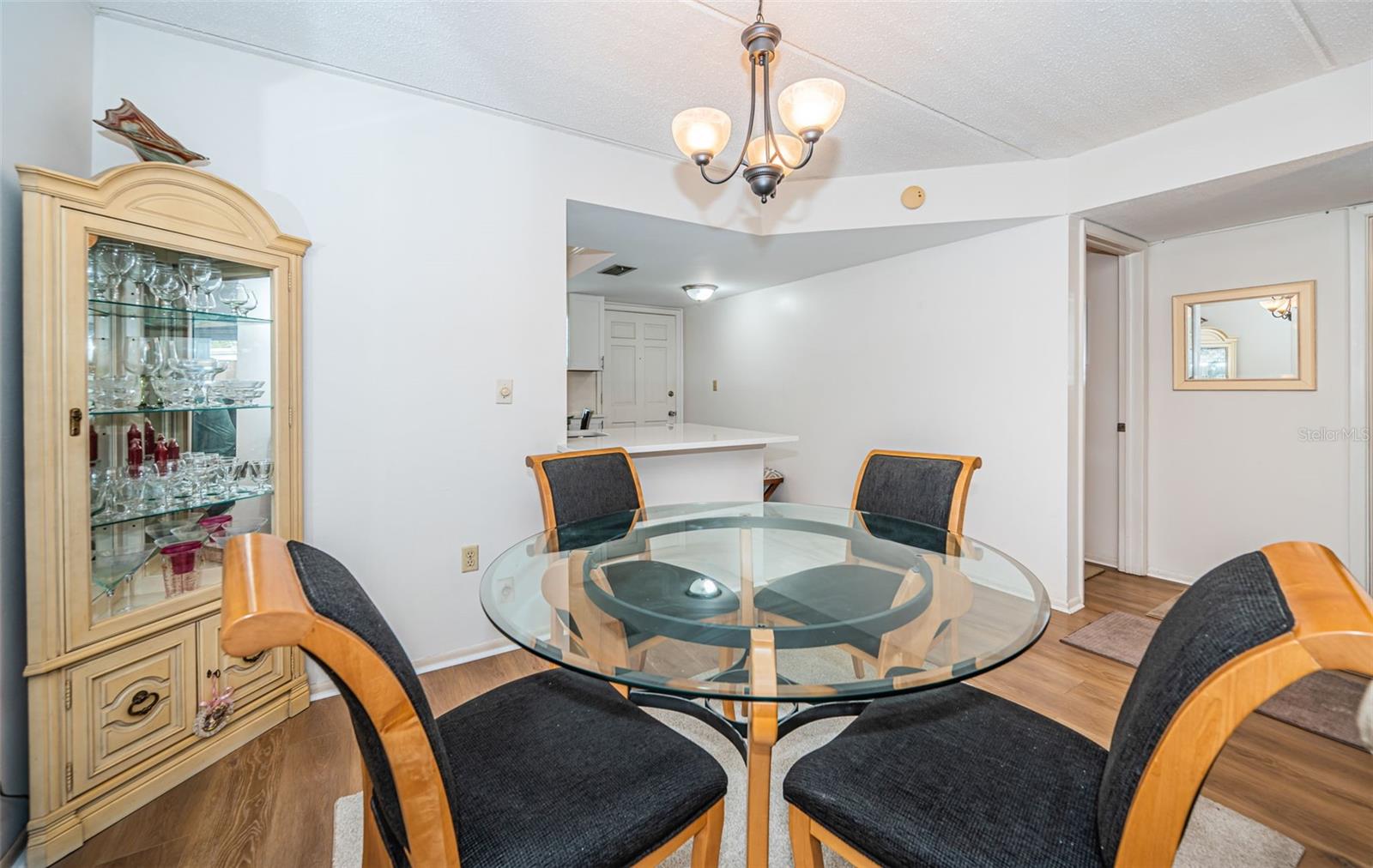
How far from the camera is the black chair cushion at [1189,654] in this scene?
2.00 ft

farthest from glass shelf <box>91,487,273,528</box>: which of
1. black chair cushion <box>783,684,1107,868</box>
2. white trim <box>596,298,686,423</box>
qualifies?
white trim <box>596,298,686,423</box>

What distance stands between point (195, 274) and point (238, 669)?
1279 mm

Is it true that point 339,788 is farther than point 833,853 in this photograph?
Yes

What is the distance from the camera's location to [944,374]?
3.48m

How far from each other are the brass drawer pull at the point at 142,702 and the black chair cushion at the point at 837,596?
1.74 metres

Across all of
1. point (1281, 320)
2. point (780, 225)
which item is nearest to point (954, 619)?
point (780, 225)

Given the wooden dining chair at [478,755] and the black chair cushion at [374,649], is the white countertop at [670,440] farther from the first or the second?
the black chair cushion at [374,649]

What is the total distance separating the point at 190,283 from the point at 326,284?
1.33 feet

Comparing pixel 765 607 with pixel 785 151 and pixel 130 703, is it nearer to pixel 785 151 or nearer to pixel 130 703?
pixel 785 151

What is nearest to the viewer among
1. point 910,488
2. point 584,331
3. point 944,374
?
point 910,488

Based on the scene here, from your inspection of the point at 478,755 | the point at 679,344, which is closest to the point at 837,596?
the point at 478,755

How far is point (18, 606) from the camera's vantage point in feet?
4.65

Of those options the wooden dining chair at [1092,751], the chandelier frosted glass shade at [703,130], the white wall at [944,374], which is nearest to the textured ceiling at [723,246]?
the white wall at [944,374]

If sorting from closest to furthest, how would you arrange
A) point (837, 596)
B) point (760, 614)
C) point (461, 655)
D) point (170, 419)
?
point (760, 614) → point (837, 596) → point (170, 419) → point (461, 655)
